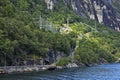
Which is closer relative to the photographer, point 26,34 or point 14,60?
point 14,60

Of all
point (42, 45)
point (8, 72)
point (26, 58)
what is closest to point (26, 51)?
point (26, 58)

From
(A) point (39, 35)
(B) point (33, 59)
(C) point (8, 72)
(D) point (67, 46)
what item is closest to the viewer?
(C) point (8, 72)

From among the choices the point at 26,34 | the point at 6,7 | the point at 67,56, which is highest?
the point at 6,7

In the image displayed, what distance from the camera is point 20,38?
481 ft

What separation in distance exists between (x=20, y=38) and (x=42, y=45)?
20.1m

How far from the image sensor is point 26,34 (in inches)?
6255

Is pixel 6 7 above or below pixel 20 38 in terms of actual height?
above

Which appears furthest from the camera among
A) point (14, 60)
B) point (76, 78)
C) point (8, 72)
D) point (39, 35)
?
point (39, 35)

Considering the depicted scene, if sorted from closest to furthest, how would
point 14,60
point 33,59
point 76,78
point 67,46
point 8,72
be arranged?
point 76,78
point 8,72
point 14,60
point 33,59
point 67,46

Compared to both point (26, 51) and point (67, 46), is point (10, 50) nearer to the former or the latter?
point (26, 51)

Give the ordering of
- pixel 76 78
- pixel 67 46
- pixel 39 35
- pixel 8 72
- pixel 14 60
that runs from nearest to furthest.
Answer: pixel 76 78, pixel 8 72, pixel 14 60, pixel 39 35, pixel 67 46

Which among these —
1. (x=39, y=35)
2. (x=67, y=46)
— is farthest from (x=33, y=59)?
(x=67, y=46)

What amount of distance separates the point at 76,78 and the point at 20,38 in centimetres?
3824

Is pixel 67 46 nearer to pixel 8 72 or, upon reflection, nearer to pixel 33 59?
pixel 33 59
